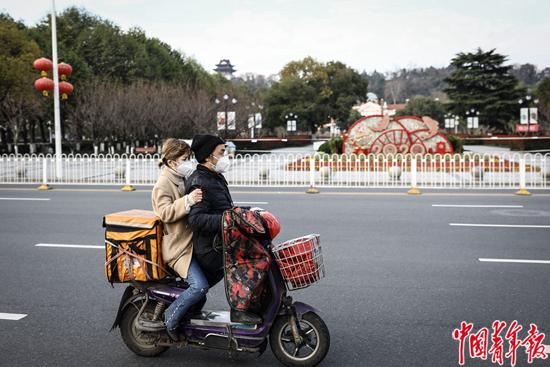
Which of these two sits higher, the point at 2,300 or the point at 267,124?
the point at 267,124

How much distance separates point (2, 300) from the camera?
5.52m

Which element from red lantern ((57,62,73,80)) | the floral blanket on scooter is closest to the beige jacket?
the floral blanket on scooter

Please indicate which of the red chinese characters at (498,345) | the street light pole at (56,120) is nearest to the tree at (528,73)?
the street light pole at (56,120)

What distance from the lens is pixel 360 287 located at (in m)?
5.85

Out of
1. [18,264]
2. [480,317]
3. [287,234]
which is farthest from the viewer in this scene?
[287,234]

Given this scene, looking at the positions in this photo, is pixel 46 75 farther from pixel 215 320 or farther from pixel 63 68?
pixel 215 320

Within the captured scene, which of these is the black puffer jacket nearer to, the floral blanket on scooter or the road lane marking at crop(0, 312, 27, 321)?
the floral blanket on scooter

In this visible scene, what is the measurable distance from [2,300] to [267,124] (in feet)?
232

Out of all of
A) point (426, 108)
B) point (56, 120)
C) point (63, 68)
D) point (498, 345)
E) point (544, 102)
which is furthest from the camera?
point (426, 108)

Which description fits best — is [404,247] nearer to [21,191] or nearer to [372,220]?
[372,220]

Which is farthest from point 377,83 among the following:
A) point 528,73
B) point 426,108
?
point 426,108

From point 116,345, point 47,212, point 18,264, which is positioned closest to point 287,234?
point 18,264

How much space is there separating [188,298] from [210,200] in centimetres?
67

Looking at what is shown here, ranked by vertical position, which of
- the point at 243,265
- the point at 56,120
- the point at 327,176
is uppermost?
the point at 56,120
